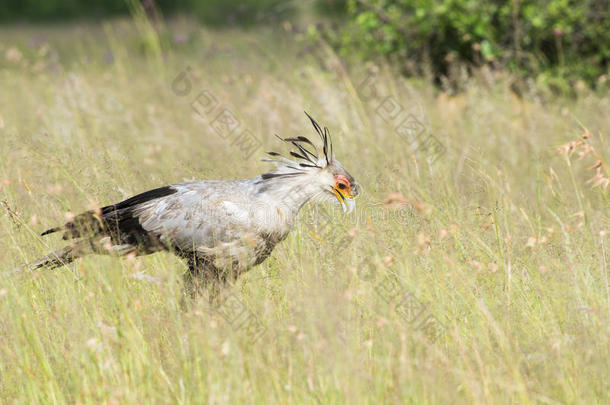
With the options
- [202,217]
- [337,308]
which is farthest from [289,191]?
[337,308]

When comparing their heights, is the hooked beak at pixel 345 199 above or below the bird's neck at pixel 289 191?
below

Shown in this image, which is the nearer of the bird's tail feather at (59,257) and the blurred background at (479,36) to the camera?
the bird's tail feather at (59,257)

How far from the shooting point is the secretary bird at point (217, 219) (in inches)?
127

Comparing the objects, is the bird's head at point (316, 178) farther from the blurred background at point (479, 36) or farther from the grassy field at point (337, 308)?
the blurred background at point (479, 36)

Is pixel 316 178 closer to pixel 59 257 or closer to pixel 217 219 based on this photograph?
pixel 217 219

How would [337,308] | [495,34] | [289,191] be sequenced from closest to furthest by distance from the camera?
[337,308] → [289,191] → [495,34]

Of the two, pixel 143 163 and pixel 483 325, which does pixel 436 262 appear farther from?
pixel 143 163

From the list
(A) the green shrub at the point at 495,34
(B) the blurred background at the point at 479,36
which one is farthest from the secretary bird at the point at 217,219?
(A) the green shrub at the point at 495,34

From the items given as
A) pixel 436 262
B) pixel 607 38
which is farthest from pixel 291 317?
pixel 607 38

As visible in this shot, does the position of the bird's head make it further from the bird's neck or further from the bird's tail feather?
the bird's tail feather

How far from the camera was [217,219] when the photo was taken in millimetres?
3252

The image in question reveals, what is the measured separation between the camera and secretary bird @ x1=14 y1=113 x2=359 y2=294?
3.23 meters

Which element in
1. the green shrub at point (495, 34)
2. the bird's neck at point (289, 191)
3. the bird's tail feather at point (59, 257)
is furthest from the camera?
the green shrub at point (495, 34)

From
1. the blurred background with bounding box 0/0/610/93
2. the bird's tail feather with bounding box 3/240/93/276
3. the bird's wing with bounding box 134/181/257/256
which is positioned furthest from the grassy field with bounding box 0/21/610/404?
the blurred background with bounding box 0/0/610/93
